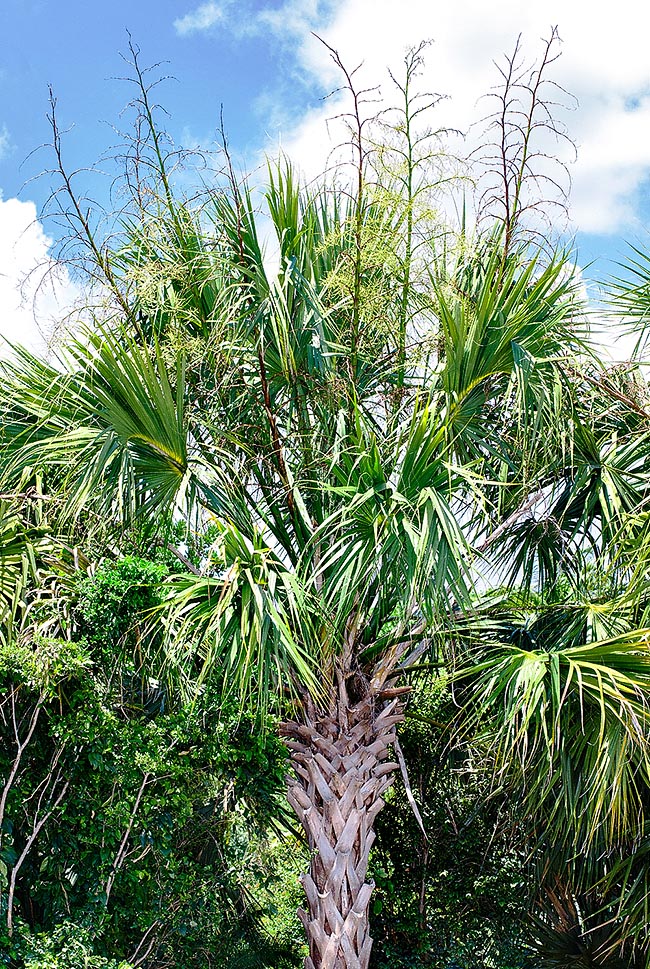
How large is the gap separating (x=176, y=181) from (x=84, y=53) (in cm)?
194

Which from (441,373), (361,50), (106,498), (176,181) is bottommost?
(106,498)

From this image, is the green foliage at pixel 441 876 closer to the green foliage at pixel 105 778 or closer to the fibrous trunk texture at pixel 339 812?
the green foliage at pixel 105 778

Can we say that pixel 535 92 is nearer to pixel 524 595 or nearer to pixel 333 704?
pixel 524 595

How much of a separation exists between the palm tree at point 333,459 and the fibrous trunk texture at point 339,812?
1cm

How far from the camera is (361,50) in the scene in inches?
176

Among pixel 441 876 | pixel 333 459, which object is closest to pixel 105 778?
pixel 333 459

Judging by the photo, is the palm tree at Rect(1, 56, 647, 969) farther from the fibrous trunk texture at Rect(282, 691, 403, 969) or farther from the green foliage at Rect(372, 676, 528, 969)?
the green foliage at Rect(372, 676, 528, 969)

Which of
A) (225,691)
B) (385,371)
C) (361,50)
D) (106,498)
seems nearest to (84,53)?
(361,50)

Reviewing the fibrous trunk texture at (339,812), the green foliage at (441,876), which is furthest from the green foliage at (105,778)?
the green foliage at (441,876)

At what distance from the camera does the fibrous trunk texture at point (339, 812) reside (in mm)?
4699

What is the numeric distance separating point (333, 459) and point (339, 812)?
1.87 m

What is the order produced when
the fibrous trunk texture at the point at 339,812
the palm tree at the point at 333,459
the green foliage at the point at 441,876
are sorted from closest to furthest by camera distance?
the palm tree at the point at 333,459 → the fibrous trunk texture at the point at 339,812 → the green foliage at the point at 441,876

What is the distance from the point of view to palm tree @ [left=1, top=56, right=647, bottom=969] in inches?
162

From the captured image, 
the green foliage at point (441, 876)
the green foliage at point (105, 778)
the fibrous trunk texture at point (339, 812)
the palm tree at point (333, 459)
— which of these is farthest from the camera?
the green foliage at point (441, 876)
